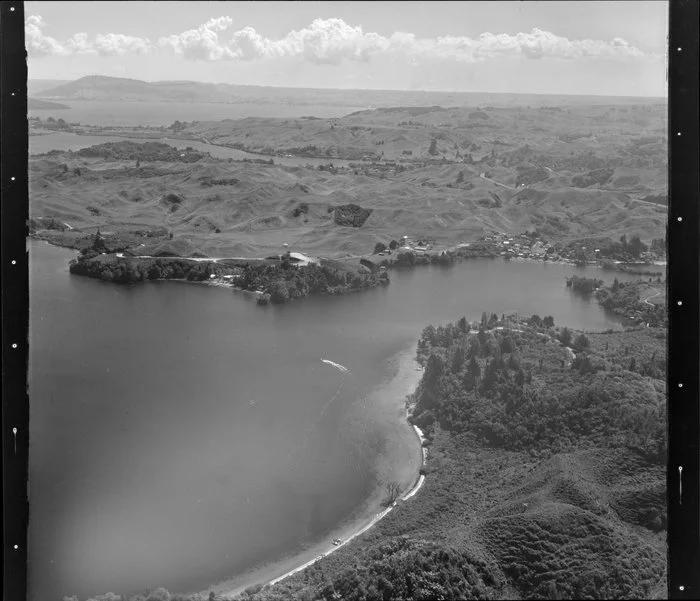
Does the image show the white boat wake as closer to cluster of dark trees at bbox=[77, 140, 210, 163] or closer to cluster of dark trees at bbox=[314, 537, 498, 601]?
cluster of dark trees at bbox=[314, 537, 498, 601]

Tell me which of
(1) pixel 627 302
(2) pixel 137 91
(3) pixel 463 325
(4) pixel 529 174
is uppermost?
(2) pixel 137 91

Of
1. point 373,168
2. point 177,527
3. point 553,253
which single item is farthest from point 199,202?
point 177,527

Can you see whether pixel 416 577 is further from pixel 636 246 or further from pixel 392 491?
pixel 636 246

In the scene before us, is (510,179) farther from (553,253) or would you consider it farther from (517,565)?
(517,565)

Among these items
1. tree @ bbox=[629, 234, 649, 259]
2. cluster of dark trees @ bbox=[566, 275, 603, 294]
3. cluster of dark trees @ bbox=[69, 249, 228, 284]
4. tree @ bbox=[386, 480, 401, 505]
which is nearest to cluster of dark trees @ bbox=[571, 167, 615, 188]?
tree @ bbox=[629, 234, 649, 259]

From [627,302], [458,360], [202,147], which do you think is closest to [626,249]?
[627,302]
